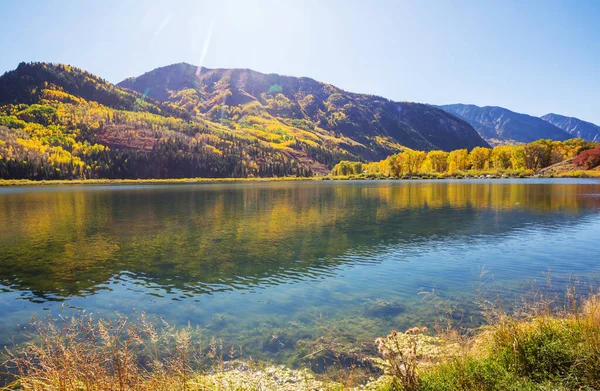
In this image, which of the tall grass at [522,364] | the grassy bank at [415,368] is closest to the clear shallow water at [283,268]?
the grassy bank at [415,368]

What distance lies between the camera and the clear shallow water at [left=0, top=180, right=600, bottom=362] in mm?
17969

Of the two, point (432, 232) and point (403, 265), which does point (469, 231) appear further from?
point (403, 265)

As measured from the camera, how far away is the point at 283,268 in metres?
27.0

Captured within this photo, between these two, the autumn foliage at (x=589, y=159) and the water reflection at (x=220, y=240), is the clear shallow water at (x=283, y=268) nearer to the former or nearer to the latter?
the water reflection at (x=220, y=240)

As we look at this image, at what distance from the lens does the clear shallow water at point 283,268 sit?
59.0ft

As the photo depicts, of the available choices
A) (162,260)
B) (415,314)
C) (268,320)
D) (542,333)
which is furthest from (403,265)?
(162,260)

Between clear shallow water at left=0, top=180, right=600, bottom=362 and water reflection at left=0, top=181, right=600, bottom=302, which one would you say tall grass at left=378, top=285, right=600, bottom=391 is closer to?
clear shallow water at left=0, top=180, right=600, bottom=362

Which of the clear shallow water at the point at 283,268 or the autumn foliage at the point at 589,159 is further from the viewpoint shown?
the autumn foliage at the point at 589,159

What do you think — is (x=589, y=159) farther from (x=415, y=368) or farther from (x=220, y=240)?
(x=415, y=368)

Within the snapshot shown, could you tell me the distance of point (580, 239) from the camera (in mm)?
34562

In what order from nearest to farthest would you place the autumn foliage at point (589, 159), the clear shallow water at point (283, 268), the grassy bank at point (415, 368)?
the grassy bank at point (415, 368), the clear shallow water at point (283, 268), the autumn foliage at point (589, 159)

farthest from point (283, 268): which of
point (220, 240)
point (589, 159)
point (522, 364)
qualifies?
point (589, 159)

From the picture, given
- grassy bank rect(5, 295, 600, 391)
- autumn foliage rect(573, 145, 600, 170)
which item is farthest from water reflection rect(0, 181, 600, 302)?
autumn foliage rect(573, 145, 600, 170)

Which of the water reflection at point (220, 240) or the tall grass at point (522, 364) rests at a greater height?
the tall grass at point (522, 364)
